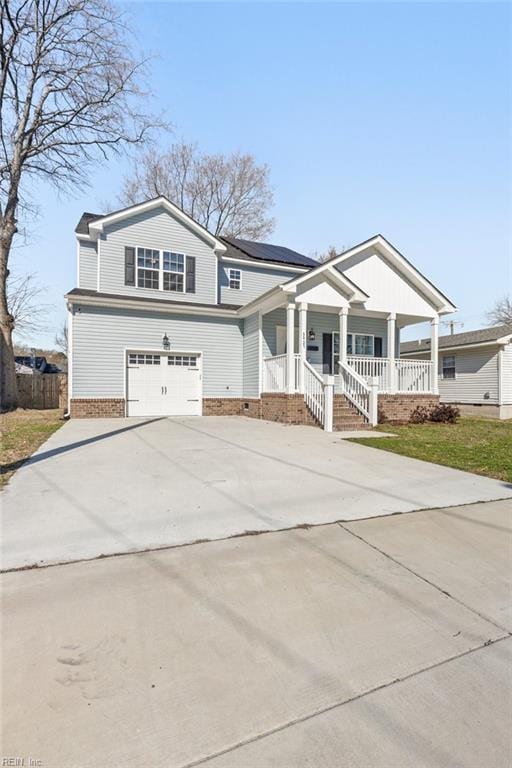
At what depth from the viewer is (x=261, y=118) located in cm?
1323

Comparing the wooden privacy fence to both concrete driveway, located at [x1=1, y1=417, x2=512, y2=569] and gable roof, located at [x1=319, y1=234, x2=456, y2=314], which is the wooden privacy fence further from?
gable roof, located at [x1=319, y1=234, x2=456, y2=314]

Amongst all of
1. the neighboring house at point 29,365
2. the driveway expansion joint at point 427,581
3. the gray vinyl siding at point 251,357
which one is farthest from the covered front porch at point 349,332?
the neighboring house at point 29,365

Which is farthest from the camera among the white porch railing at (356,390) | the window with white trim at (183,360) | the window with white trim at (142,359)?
the window with white trim at (183,360)

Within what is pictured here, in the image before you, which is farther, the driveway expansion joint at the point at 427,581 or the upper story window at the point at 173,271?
the upper story window at the point at 173,271

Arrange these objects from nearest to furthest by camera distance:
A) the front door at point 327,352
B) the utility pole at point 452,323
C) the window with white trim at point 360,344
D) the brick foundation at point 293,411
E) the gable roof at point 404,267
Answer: the brick foundation at point 293,411 → the gable roof at point 404,267 → the front door at point 327,352 → the window with white trim at point 360,344 → the utility pole at point 452,323

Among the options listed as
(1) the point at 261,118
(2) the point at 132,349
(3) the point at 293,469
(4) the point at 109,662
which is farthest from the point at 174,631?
(1) the point at 261,118

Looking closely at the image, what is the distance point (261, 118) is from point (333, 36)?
4973 mm

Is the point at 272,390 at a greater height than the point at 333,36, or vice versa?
the point at 333,36

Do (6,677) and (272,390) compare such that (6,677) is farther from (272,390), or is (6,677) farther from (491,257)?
(491,257)

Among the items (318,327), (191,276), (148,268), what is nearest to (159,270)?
(148,268)

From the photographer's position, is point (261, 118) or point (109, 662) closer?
point (109, 662)

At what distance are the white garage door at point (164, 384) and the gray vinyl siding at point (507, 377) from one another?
14153 mm

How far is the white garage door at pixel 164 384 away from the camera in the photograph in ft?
43.7

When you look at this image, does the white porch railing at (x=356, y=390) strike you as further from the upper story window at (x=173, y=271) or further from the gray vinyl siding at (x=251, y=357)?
the upper story window at (x=173, y=271)
